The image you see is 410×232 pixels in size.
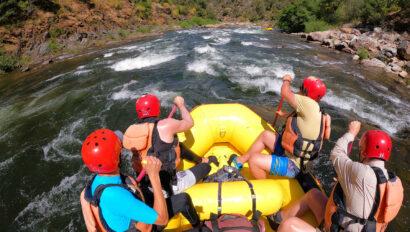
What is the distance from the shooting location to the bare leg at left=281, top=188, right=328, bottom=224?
1975 millimetres

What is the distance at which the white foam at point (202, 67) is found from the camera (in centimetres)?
905

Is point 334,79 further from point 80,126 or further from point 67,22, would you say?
point 67,22

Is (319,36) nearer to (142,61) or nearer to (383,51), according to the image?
(383,51)

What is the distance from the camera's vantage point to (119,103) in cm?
662

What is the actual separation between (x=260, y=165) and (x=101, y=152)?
1.96 metres

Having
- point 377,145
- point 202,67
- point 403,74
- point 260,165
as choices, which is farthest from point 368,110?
point 202,67

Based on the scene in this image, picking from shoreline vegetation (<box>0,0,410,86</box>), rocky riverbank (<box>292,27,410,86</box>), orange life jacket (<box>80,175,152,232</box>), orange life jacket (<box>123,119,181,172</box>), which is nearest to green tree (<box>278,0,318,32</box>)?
shoreline vegetation (<box>0,0,410,86</box>)

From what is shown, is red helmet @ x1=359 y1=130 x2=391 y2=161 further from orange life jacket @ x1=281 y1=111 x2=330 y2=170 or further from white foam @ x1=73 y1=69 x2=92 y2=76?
white foam @ x1=73 y1=69 x2=92 y2=76

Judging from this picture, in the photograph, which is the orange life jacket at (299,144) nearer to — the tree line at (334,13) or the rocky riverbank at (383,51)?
the rocky riverbank at (383,51)

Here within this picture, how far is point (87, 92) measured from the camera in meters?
7.64

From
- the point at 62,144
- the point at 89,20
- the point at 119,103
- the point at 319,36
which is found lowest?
the point at 62,144

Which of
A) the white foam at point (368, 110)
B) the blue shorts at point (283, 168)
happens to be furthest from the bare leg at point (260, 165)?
the white foam at point (368, 110)

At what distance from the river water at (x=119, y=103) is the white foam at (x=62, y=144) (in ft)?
0.09

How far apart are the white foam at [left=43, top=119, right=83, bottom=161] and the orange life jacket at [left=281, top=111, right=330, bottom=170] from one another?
4345mm
